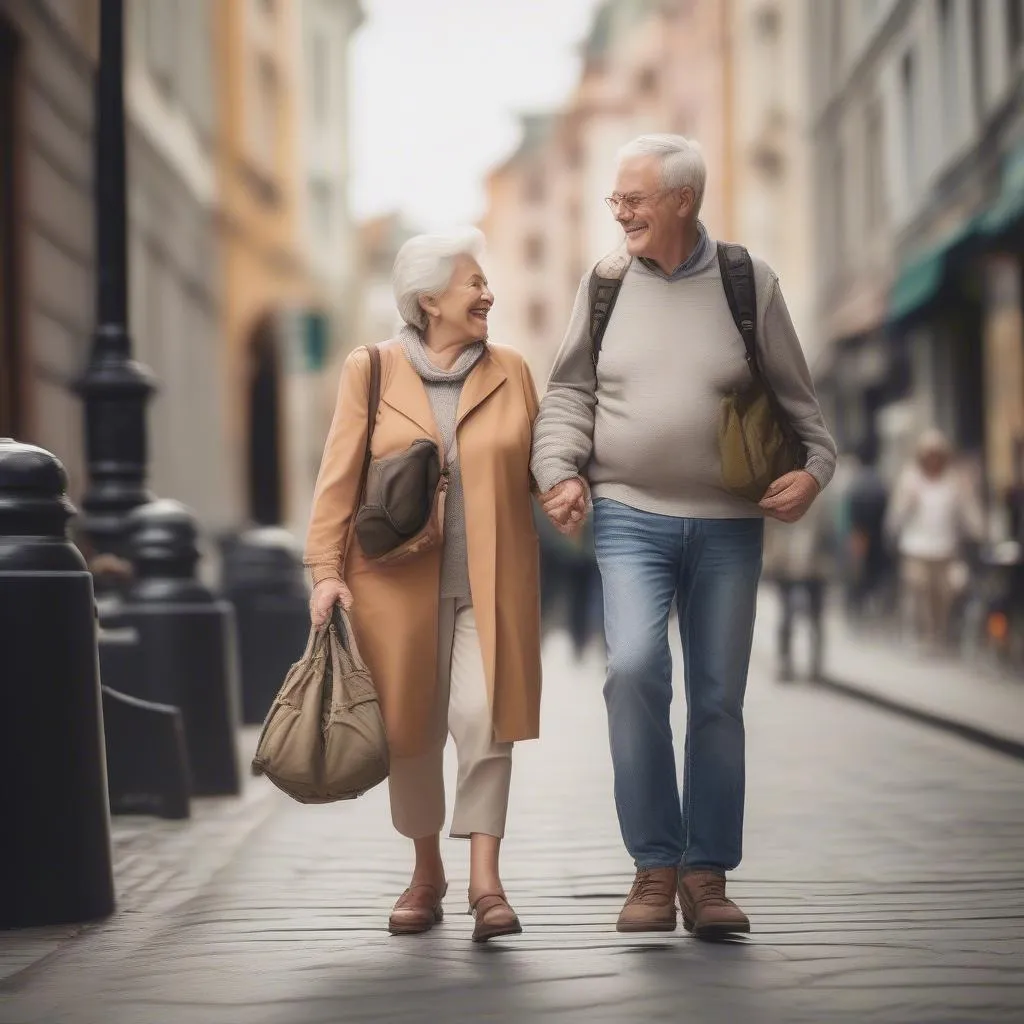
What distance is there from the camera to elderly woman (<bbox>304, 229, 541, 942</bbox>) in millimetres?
5570

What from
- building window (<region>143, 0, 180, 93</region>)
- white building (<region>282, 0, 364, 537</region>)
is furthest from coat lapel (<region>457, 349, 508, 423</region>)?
white building (<region>282, 0, 364, 537</region>)

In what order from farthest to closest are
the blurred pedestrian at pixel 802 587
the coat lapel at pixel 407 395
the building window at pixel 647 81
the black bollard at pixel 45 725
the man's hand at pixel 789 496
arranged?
1. the building window at pixel 647 81
2. the blurred pedestrian at pixel 802 587
3. the black bollard at pixel 45 725
4. the coat lapel at pixel 407 395
5. the man's hand at pixel 789 496

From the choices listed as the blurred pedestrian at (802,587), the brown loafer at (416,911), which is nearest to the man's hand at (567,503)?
the brown loafer at (416,911)

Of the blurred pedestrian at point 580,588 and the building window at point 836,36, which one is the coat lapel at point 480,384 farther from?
the building window at point 836,36

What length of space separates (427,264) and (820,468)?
3.61 feet

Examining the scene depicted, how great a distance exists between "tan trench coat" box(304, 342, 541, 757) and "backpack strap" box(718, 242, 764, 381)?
0.54 m

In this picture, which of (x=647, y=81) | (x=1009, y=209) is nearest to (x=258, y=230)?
(x=1009, y=209)

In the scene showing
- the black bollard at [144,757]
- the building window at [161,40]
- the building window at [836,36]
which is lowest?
the black bollard at [144,757]

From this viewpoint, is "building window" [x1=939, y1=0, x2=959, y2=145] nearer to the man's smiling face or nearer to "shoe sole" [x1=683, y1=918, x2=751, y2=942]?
the man's smiling face

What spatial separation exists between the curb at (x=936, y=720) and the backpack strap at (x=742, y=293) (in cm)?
511

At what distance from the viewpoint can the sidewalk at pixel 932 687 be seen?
11250mm

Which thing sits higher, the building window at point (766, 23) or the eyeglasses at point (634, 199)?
the building window at point (766, 23)

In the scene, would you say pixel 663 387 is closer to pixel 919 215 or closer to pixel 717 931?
pixel 717 931

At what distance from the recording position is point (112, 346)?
9594 mm
